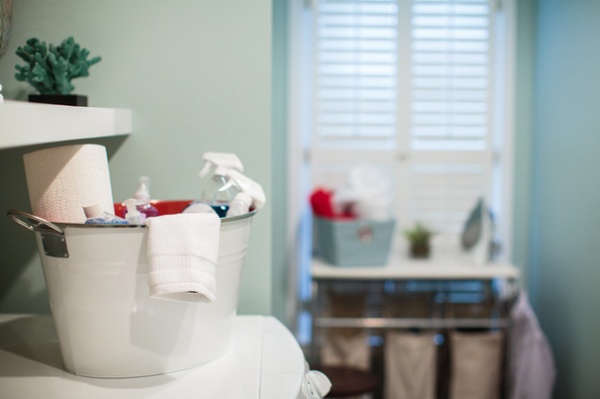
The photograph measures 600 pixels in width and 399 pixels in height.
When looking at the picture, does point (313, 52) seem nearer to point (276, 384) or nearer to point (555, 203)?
point (555, 203)

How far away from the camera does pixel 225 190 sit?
4.22 ft

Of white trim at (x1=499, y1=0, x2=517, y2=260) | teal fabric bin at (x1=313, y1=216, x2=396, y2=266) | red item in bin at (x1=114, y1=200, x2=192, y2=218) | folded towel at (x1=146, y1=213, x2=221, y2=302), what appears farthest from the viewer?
white trim at (x1=499, y1=0, x2=517, y2=260)

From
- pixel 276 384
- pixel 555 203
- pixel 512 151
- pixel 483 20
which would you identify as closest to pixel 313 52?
pixel 483 20

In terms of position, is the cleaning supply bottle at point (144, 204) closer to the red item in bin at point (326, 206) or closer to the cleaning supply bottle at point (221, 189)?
the cleaning supply bottle at point (221, 189)

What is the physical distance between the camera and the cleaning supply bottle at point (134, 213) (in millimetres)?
1170

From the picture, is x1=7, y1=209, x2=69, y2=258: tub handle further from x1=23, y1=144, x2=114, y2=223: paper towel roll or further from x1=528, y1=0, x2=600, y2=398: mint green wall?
x1=528, y1=0, x2=600, y2=398: mint green wall

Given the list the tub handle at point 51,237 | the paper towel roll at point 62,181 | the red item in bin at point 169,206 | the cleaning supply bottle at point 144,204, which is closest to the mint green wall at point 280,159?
the red item in bin at point 169,206

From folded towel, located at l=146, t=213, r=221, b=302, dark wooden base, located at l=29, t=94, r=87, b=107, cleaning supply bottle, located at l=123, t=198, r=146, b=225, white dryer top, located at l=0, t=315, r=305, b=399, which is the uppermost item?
dark wooden base, located at l=29, t=94, r=87, b=107

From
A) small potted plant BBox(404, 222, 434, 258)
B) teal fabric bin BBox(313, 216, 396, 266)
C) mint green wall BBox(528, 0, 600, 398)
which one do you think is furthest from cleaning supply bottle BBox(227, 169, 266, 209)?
small potted plant BBox(404, 222, 434, 258)

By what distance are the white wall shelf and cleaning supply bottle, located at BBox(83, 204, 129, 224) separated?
0.38 ft

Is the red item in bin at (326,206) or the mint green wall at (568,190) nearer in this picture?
the mint green wall at (568,190)

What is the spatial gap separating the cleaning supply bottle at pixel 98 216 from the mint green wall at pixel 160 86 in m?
0.36

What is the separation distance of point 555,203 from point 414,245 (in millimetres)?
585

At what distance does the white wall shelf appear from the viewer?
2.88 ft
